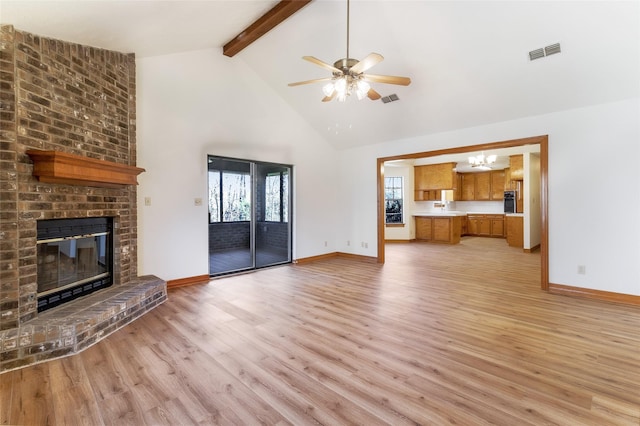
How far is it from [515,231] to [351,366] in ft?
27.1

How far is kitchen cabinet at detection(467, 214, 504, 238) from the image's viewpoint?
10.8 metres

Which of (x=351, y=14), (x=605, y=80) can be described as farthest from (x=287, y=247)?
(x=605, y=80)

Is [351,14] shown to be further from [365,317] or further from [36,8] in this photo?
[365,317]

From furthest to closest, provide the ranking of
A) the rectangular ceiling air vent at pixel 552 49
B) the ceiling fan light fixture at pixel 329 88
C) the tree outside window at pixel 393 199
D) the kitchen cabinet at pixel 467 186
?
1. the kitchen cabinet at pixel 467 186
2. the tree outside window at pixel 393 199
3. the rectangular ceiling air vent at pixel 552 49
4. the ceiling fan light fixture at pixel 329 88

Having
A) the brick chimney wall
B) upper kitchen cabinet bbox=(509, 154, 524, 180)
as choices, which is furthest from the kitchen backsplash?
the brick chimney wall

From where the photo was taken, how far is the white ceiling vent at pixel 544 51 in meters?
3.41

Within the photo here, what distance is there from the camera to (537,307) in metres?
3.65

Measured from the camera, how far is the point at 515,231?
8.54 m

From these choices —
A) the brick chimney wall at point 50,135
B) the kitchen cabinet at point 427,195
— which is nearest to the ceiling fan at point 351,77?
the brick chimney wall at point 50,135

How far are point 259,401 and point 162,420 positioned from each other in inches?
22.1

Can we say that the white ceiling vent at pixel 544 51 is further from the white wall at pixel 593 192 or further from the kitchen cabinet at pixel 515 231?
the kitchen cabinet at pixel 515 231

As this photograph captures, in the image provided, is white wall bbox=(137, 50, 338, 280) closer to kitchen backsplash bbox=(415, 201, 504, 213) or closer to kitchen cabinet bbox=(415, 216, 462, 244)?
kitchen cabinet bbox=(415, 216, 462, 244)

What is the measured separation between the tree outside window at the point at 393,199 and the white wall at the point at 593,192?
18.1 feet

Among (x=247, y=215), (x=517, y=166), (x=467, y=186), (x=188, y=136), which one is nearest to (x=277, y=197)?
(x=247, y=215)
